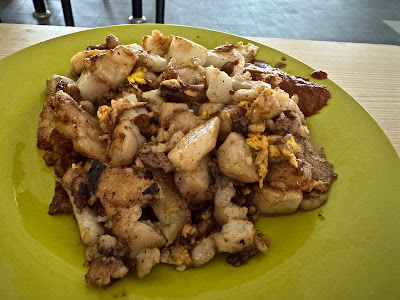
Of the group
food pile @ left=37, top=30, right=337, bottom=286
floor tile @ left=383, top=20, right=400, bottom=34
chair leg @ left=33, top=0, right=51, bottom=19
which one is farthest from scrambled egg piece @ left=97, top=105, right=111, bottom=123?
floor tile @ left=383, top=20, right=400, bottom=34

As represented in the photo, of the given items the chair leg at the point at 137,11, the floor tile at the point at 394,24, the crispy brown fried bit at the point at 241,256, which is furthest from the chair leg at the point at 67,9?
the floor tile at the point at 394,24

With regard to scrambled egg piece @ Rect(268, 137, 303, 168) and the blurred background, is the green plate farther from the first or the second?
the blurred background

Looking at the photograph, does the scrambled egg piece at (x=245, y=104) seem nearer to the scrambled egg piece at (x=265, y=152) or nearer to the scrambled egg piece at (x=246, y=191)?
the scrambled egg piece at (x=265, y=152)

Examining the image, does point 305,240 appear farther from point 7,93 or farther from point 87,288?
point 7,93

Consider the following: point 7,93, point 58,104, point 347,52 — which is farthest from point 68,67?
point 347,52

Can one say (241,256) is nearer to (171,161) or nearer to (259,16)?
(171,161)
